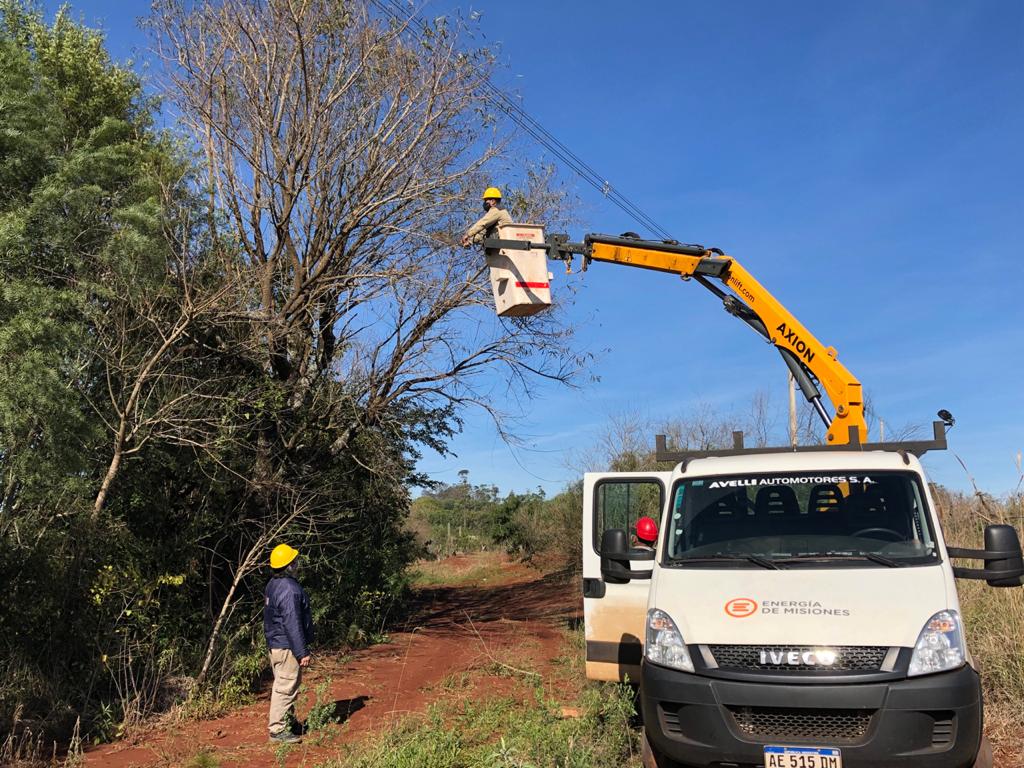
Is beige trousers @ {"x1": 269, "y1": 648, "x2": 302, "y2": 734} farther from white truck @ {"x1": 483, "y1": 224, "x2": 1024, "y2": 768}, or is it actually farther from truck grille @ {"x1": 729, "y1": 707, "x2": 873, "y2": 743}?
truck grille @ {"x1": 729, "y1": 707, "x2": 873, "y2": 743}

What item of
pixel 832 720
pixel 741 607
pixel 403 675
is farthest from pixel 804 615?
pixel 403 675

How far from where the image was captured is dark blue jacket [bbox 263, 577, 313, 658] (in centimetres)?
759

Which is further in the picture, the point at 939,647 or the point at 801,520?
the point at 801,520

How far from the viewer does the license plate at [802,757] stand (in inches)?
168

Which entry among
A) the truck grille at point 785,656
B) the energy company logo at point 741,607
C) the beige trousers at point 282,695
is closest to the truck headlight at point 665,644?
the truck grille at point 785,656

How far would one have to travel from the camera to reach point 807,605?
4699mm

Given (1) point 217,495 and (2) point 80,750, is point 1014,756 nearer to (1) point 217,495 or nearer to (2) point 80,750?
(2) point 80,750

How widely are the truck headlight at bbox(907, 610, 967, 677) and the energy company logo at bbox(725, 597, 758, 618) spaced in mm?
868

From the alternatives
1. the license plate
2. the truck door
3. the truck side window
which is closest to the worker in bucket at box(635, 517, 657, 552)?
the truck side window

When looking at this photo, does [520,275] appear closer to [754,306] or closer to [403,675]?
[754,306]

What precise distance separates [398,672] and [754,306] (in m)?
6.81

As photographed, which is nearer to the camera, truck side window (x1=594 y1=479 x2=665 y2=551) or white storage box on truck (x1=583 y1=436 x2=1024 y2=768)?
white storage box on truck (x1=583 y1=436 x2=1024 y2=768)

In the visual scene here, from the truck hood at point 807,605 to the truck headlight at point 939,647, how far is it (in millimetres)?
45

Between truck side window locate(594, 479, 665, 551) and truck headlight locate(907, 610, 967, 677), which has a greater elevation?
truck side window locate(594, 479, 665, 551)
